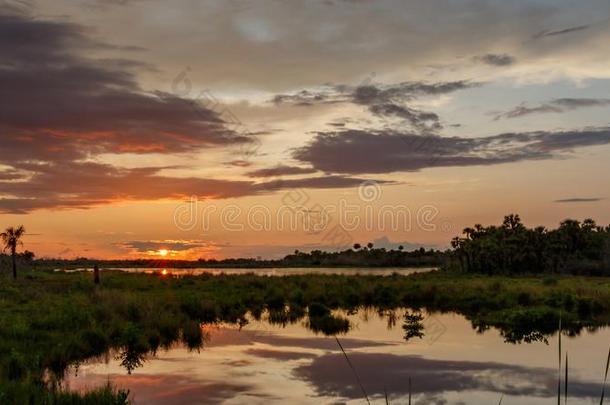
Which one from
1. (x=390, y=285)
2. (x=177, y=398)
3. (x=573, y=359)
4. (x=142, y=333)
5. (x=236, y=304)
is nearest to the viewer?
(x=177, y=398)

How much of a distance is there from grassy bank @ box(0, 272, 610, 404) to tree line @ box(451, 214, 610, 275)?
3931 cm

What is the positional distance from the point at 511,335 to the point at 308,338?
10500mm

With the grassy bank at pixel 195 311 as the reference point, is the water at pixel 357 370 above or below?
below

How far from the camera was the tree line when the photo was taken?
9412 cm

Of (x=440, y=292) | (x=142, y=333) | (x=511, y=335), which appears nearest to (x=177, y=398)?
(x=142, y=333)

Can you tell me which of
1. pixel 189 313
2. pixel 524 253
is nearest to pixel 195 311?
pixel 189 313

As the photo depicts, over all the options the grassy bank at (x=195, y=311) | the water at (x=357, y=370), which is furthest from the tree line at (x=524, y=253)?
the water at (x=357, y=370)

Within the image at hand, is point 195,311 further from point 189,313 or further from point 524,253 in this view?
point 524,253

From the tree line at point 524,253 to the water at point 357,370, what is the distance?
63.7 m

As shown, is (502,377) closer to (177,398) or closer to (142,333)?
(177,398)

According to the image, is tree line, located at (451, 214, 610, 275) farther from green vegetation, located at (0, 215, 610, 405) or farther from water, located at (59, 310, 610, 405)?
water, located at (59, 310, 610, 405)

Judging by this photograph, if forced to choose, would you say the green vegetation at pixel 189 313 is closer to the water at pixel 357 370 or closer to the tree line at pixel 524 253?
the water at pixel 357 370

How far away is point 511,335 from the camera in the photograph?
31828 millimetres

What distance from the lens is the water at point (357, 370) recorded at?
19.1m
